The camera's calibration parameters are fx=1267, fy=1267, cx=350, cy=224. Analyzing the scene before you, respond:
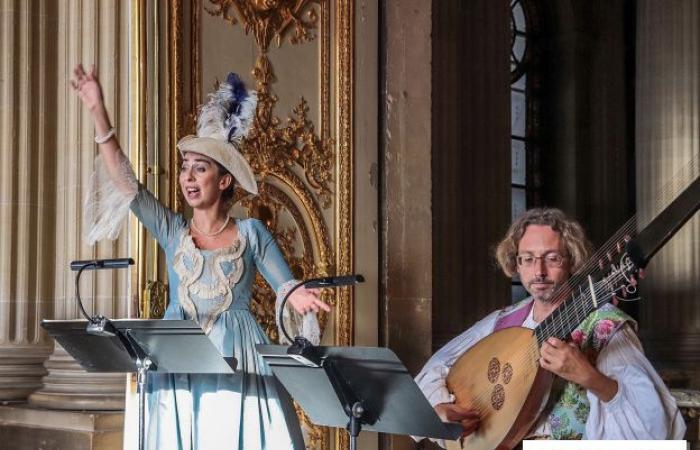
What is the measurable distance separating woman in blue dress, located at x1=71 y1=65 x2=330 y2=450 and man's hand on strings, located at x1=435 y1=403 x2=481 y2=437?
0.63 m

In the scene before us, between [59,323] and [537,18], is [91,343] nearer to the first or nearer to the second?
[59,323]

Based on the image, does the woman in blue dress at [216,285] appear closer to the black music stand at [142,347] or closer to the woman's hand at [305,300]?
the woman's hand at [305,300]

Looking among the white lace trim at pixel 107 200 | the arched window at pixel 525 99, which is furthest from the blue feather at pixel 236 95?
the arched window at pixel 525 99

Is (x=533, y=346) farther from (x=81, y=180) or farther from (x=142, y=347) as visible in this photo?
(x=81, y=180)

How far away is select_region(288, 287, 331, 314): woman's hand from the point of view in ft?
16.4

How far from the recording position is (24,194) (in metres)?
6.42

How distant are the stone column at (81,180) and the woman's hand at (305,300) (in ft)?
4.18

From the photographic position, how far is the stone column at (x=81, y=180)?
19.7ft

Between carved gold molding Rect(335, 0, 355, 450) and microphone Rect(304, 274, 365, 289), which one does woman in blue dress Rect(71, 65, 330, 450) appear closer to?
microphone Rect(304, 274, 365, 289)

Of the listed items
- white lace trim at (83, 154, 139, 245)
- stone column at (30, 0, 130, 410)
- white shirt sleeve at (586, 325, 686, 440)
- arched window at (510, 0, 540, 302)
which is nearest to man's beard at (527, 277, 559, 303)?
white shirt sleeve at (586, 325, 686, 440)

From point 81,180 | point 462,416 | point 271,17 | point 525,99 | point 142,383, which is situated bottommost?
point 462,416

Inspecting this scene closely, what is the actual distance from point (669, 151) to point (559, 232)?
6260mm

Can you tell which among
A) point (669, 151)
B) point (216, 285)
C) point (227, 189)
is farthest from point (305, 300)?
point (669, 151)

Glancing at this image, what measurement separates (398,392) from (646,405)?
3.13ft
